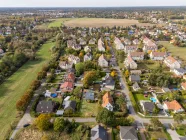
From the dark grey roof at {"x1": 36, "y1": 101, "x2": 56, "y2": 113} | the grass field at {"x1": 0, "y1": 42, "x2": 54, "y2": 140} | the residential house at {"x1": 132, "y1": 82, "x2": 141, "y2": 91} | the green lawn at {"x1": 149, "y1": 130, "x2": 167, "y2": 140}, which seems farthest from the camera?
the residential house at {"x1": 132, "y1": 82, "x2": 141, "y2": 91}

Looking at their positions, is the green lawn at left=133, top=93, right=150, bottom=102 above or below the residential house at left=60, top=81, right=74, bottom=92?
below

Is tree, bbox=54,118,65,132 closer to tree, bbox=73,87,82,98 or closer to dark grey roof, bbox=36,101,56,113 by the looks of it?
dark grey roof, bbox=36,101,56,113

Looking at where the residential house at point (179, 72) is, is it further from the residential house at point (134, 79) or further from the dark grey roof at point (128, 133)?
the dark grey roof at point (128, 133)

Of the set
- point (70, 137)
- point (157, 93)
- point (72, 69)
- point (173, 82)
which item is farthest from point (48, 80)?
point (173, 82)

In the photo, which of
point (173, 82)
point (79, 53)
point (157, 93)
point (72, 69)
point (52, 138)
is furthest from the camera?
point (79, 53)

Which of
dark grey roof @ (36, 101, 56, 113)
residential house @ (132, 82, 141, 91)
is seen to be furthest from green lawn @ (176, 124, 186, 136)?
dark grey roof @ (36, 101, 56, 113)

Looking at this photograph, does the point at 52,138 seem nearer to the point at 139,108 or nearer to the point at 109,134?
the point at 109,134

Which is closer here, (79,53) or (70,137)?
(70,137)
